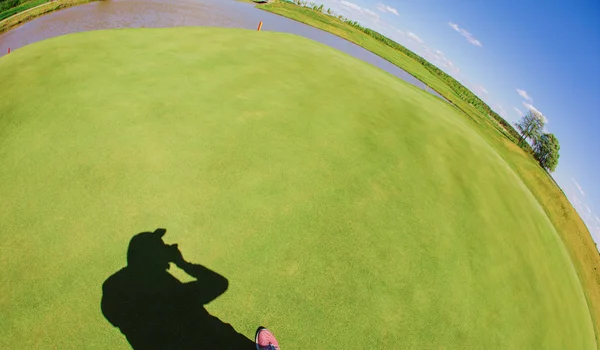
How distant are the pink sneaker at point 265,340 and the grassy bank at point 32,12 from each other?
2287 cm

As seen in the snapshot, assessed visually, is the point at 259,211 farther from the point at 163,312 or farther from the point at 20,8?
the point at 20,8

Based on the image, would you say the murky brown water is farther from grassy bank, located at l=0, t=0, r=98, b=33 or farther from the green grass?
the green grass

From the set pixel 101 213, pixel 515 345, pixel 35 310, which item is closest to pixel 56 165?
pixel 101 213

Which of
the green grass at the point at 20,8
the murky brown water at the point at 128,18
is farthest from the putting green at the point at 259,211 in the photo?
the green grass at the point at 20,8

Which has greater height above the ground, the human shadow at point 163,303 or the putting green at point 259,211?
the putting green at point 259,211

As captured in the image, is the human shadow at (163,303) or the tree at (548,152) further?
the tree at (548,152)

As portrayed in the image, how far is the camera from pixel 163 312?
137 inches

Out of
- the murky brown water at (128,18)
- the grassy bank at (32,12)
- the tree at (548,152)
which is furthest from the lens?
the tree at (548,152)

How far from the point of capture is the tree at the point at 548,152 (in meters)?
38.3

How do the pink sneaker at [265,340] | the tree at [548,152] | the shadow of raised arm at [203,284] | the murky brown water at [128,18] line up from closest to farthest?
the pink sneaker at [265,340], the shadow of raised arm at [203,284], the murky brown water at [128,18], the tree at [548,152]

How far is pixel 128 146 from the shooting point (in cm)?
537

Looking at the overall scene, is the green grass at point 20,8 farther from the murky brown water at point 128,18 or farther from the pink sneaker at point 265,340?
the pink sneaker at point 265,340

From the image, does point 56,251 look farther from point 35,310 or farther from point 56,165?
point 56,165

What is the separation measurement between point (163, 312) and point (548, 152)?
51751mm
